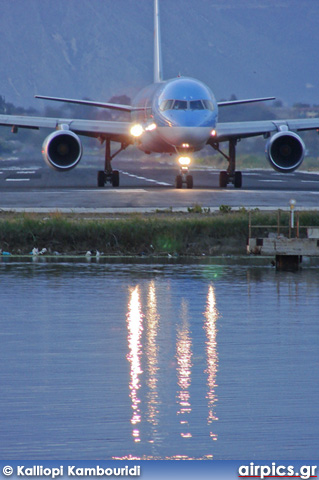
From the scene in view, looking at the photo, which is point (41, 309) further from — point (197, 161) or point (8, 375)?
point (197, 161)

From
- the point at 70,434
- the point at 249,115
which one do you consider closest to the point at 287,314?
the point at 70,434

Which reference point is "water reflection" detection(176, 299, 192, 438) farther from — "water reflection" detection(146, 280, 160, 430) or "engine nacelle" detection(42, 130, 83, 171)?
"engine nacelle" detection(42, 130, 83, 171)

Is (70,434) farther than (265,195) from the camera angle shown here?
No

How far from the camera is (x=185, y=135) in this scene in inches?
1657

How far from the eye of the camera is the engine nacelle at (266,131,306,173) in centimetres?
4416

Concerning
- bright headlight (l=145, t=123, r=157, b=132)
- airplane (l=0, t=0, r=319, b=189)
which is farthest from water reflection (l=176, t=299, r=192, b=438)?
bright headlight (l=145, t=123, r=157, b=132)

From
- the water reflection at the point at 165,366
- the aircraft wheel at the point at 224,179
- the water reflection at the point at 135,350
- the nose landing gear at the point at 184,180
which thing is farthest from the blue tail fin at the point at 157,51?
the water reflection at the point at 165,366

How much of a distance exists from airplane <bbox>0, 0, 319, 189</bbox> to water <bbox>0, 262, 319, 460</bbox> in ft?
81.1

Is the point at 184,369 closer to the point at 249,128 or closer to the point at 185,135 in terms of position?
the point at 185,135

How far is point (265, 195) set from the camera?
124 feet

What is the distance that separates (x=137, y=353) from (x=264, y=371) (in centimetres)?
168

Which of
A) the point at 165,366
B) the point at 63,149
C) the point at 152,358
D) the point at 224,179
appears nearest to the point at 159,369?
the point at 165,366

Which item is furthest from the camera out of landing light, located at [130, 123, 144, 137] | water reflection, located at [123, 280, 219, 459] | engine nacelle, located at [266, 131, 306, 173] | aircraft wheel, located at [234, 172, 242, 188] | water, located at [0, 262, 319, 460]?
landing light, located at [130, 123, 144, 137]

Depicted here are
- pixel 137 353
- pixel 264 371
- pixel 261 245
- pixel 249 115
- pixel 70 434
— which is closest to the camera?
pixel 70 434
